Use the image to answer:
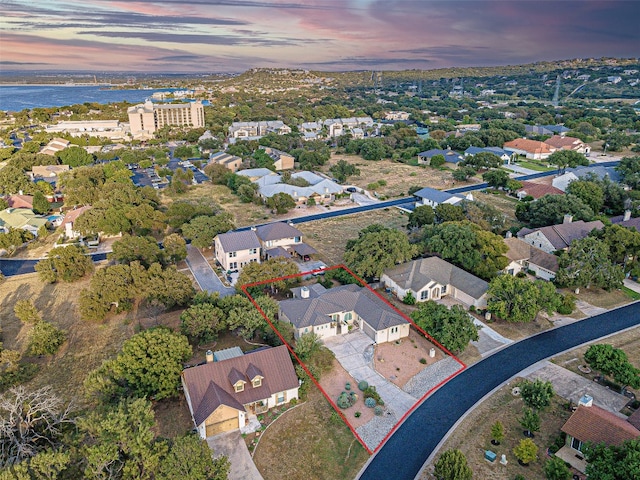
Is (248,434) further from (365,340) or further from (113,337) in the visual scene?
(113,337)

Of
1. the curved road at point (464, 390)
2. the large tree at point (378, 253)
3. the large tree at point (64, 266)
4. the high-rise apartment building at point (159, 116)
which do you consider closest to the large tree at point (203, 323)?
the large tree at point (378, 253)

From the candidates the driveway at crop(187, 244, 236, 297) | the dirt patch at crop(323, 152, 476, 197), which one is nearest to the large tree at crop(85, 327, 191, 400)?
the driveway at crop(187, 244, 236, 297)

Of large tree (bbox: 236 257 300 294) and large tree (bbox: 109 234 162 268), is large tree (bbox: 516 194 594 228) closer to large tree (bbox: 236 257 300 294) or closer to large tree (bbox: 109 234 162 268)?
large tree (bbox: 236 257 300 294)

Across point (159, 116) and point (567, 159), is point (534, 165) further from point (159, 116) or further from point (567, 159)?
point (159, 116)

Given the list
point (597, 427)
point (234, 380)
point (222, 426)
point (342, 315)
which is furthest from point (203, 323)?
point (597, 427)

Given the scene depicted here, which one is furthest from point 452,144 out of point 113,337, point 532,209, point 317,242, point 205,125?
point 113,337
